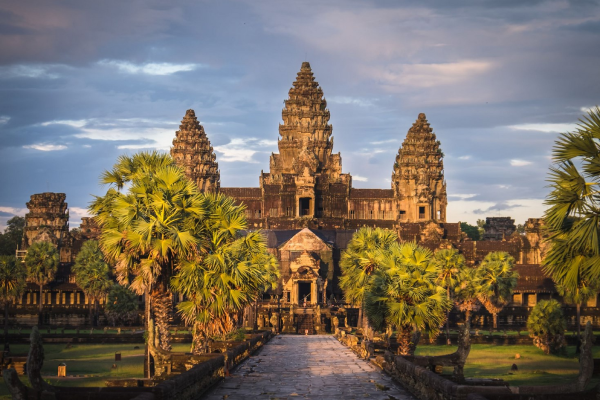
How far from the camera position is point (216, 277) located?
3306 centimetres

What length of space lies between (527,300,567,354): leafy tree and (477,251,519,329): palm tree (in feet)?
58.1

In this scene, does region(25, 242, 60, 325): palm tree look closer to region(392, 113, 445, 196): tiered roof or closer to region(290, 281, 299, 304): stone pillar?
region(290, 281, 299, 304): stone pillar

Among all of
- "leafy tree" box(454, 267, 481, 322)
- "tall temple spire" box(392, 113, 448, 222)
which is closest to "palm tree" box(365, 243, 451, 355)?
"leafy tree" box(454, 267, 481, 322)

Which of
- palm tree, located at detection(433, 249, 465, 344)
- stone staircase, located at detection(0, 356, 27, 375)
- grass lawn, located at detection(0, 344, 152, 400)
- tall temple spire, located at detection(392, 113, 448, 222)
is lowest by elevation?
grass lawn, located at detection(0, 344, 152, 400)

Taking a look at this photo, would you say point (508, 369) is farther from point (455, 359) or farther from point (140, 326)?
point (140, 326)

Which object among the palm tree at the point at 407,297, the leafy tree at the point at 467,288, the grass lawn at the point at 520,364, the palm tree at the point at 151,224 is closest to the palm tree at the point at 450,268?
the leafy tree at the point at 467,288

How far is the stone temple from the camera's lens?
101 metres

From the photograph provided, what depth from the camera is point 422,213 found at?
454ft

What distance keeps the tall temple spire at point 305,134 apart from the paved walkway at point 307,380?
98178 mm

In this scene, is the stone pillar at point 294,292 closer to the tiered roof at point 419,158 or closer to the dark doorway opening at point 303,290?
the dark doorway opening at point 303,290

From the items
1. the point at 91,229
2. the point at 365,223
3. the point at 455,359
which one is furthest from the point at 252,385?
the point at 91,229

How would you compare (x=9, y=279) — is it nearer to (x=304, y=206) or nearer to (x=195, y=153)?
(x=304, y=206)

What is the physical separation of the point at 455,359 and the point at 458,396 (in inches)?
248

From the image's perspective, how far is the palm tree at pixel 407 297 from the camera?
41.4 m
